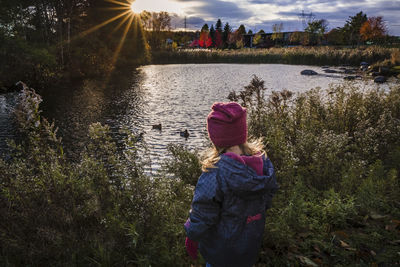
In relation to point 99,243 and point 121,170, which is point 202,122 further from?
point 99,243

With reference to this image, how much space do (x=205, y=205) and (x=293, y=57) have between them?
157ft

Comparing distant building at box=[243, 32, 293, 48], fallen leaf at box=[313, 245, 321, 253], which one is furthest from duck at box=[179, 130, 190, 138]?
distant building at box=[243, 32, 293, 48]

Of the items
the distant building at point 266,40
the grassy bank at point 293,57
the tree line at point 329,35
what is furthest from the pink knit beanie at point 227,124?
the distant building at point 266,40

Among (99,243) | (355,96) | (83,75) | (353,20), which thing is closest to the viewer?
(99,243)

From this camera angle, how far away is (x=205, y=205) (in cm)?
219

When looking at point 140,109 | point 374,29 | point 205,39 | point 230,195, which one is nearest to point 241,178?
point 230,195

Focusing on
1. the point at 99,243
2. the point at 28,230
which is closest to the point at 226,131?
the point at 99,243

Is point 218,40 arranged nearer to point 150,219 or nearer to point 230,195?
point 150,219

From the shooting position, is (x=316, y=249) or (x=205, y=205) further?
(x=316, y=249)

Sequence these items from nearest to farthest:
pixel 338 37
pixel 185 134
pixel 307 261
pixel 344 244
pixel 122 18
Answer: pixel 307 261 → pixel 344 244 → pixel 185 134 → pixel 122 18 → pixel 338 37

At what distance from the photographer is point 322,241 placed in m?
3.58

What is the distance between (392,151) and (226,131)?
17.6 feet

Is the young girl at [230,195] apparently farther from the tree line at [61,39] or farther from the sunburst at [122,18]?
the sunburst at [122,18]

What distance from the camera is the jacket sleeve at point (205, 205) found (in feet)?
7.10
